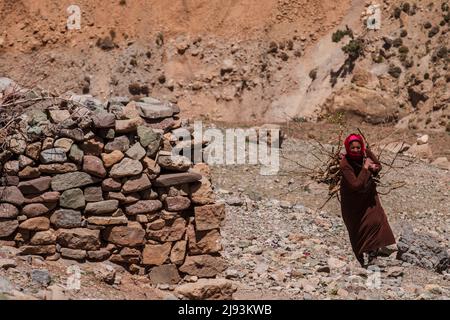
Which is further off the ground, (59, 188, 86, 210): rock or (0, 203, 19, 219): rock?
(59, 188, 86, 210): rock

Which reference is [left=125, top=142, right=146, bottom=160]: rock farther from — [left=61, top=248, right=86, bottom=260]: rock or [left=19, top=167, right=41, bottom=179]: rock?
[left=61, top=248, right=86, bottom=260]: rock

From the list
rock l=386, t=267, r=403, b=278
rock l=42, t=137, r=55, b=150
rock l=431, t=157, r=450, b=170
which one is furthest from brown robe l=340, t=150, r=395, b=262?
rock l=431, t=157, r=450, b=170

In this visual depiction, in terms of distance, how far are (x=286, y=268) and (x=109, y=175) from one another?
2.73 m

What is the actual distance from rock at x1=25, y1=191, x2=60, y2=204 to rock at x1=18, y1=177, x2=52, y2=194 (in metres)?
0.05

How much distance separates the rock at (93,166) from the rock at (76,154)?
62 millimetres

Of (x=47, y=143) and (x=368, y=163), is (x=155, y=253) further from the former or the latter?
(x=368, y=163)

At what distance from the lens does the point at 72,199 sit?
24.0ft

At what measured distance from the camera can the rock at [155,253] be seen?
758 centimetres

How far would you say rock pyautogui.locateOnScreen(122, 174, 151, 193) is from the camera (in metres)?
7.36

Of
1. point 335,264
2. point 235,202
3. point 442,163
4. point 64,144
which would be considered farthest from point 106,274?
point 442,163

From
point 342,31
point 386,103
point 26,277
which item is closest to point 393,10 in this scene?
point 342,31

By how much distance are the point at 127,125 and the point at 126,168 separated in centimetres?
43

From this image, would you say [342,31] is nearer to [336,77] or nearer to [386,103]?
[336,77]

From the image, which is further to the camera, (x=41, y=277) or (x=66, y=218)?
(x=66, y=218)
